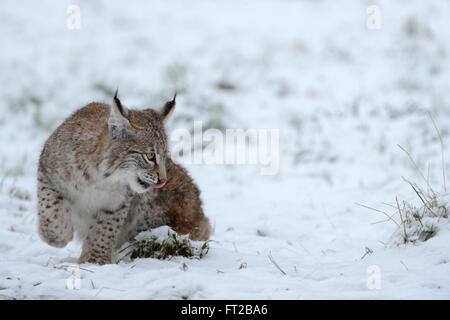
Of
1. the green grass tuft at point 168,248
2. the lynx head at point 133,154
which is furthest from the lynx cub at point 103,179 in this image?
the green grass tuft at point 168,248

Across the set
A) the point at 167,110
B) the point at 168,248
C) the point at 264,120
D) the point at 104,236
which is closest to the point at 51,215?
the point at 104,236

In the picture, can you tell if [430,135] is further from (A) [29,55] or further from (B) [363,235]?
(A) [29,55]

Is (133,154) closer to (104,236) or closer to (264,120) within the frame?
(104,236)

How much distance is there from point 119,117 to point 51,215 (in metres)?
0.89

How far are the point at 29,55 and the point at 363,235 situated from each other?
823 centimetres

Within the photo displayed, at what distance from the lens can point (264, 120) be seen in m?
8.44

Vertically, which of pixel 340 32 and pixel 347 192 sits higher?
pixel 340 32

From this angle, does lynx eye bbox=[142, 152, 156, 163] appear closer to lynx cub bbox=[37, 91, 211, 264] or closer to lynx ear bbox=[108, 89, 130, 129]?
lynx cub bbox=[37, 91, 211, 264]

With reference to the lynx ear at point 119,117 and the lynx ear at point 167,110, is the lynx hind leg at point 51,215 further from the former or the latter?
the lynx ear at point 167,110

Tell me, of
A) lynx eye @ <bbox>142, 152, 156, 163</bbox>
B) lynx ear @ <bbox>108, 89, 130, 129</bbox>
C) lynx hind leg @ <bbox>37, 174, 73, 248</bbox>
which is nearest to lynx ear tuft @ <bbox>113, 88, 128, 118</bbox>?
lynx ear @ <bbox>108, 89, 130, 129</bbox>

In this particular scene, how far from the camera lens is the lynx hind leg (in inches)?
148
